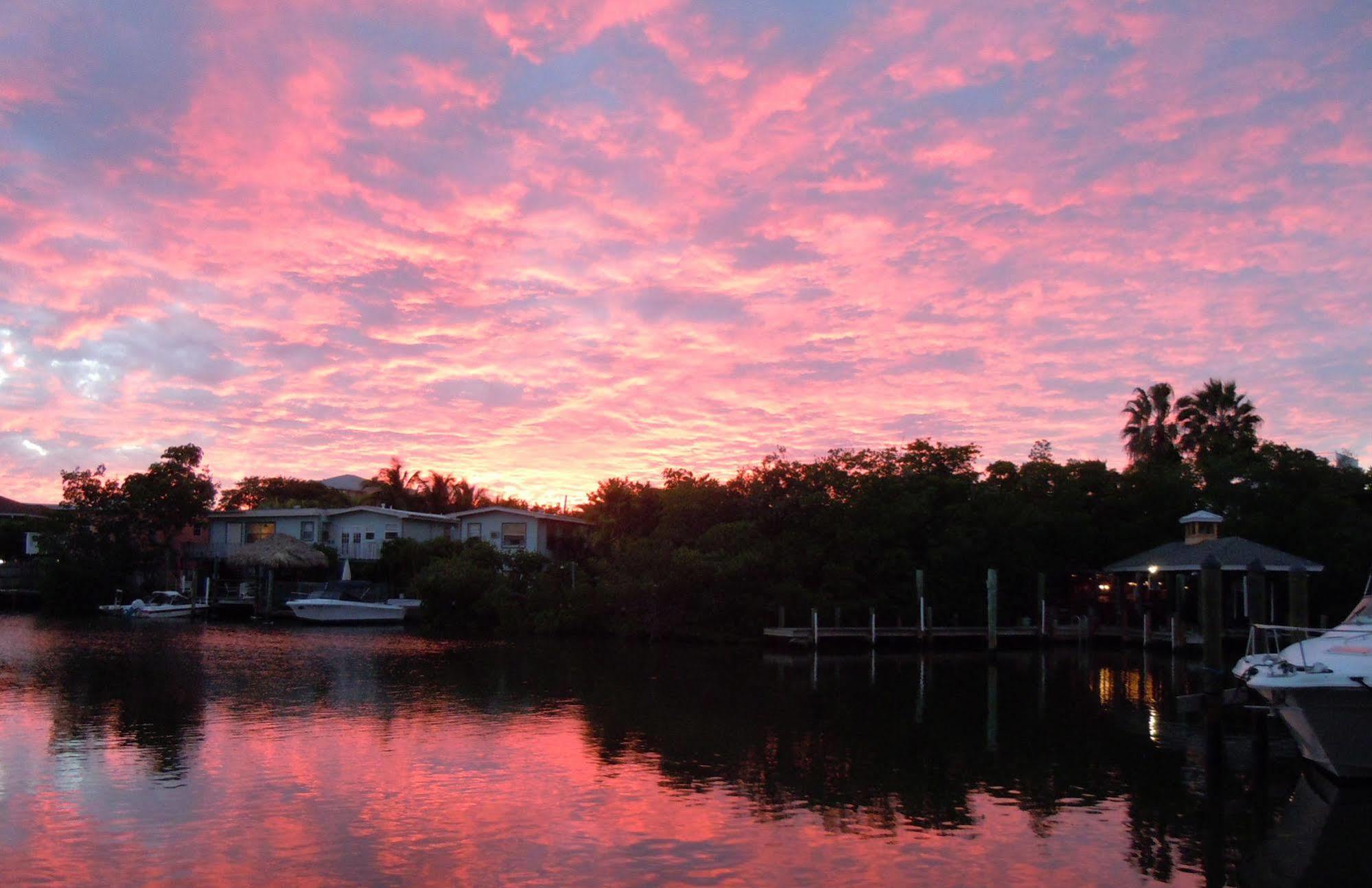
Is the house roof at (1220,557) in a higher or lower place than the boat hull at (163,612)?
higher

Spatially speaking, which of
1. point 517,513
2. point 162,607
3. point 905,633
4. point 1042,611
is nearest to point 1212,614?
point 905,633

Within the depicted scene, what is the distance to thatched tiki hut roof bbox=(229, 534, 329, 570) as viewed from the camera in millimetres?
59750

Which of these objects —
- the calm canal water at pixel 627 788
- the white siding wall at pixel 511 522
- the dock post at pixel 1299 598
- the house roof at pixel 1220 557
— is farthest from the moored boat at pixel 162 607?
the dock post at pixel 1299 598

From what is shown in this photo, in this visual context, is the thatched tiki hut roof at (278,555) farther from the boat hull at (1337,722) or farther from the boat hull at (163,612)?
the boat hull at (1337,722)

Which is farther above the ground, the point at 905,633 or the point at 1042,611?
the point at 1042,611

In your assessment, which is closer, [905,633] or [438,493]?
[905,633]

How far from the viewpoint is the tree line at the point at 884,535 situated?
44688 millimetres

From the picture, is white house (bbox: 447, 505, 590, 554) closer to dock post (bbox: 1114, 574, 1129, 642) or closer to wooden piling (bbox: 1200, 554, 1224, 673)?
dock post (bbox: 1114, 574, 1129, 642)

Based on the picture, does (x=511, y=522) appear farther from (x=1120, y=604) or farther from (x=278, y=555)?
(x=1120, y=604)

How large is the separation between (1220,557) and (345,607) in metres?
42.7

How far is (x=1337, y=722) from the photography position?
600 inches

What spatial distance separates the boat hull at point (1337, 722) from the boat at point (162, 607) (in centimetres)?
5699

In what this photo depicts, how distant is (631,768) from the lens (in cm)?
1659

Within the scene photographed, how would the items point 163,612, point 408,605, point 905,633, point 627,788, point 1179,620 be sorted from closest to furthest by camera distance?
point 627,788 < point 1179,620 < point 905,633 < point 163,612 < point 408,605
